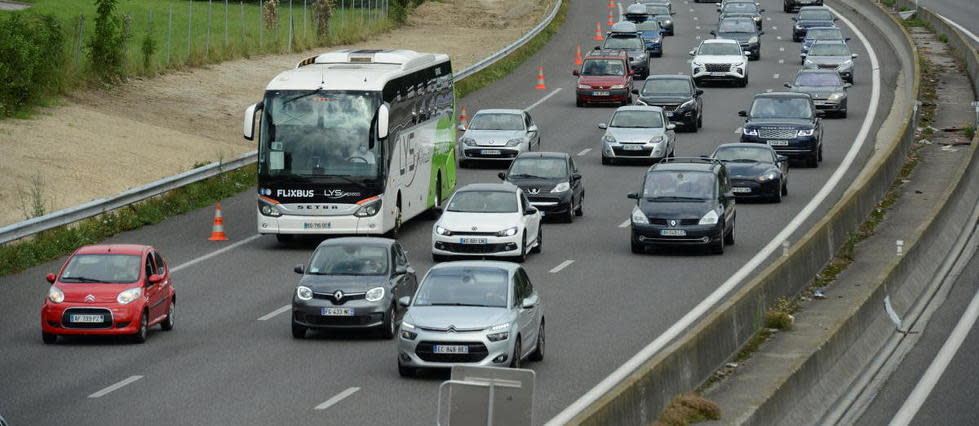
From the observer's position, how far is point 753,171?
129 ft

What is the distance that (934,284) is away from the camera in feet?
105

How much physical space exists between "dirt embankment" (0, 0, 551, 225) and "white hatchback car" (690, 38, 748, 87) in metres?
9.80

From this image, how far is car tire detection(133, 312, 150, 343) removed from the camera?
24.7 metres

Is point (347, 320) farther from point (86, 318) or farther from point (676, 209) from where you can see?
point (676, 209)

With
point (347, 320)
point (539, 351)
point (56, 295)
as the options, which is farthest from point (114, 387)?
point (539, 351)

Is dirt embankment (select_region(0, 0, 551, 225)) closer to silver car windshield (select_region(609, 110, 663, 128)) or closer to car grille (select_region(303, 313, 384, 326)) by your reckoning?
silver car windshield (select_region(609, 110, 663, 128))

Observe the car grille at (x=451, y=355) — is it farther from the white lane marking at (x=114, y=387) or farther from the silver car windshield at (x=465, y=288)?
the white lane marking at (x=114, y=387)

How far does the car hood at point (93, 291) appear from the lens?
80.2 ft

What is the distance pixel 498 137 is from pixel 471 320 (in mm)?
22861

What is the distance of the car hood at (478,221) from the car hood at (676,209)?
2.60 meters

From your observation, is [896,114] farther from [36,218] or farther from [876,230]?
[36,218]

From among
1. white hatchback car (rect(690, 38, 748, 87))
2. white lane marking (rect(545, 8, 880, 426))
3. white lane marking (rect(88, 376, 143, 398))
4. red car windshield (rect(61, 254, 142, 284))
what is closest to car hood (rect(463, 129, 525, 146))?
white lane marking (rect(545, 8, 880, 426))

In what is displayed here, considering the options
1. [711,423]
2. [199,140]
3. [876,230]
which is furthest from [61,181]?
[711,423]

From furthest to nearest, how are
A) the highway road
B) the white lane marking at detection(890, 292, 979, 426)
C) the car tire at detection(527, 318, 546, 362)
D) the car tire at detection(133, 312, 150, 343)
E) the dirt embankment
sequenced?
the dirt embankment
the car tire at detection(133, 312, 150, 343)
the car tire at detection(527, 318, 546, 362)
the white lane marking at detection(890, 292, 979, 426)
the highway road
